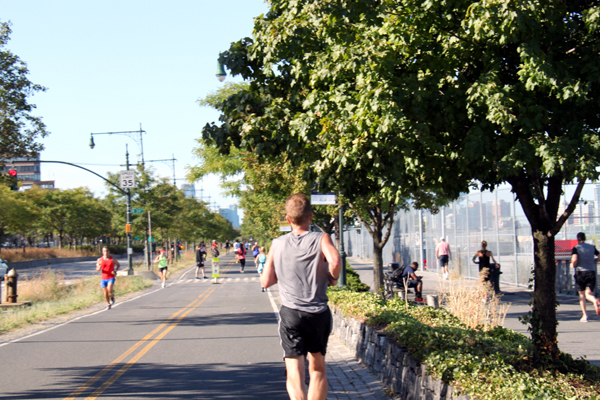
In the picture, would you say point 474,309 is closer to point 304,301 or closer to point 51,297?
point 304,301

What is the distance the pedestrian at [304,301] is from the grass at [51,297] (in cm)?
979

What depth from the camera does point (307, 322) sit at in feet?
15.1

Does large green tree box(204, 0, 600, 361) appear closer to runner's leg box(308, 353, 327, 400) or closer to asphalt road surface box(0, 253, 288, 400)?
runner's leg box(308, 353, 327, 400)

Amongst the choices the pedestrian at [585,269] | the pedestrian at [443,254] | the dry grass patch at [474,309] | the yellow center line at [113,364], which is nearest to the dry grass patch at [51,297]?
the yellow center line at [113,364]

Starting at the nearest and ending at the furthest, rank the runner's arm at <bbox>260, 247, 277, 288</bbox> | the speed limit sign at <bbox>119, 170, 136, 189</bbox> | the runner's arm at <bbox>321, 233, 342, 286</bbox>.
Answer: the runner's arm at <bbox>321, 233, 342, 286</bbox> < the runner's arm at <bbox>260, 247, 277, 288</bbox> < the speed limit sign at <bbox>119, 170, 136, 189</bbox>

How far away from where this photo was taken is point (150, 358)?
352 inches

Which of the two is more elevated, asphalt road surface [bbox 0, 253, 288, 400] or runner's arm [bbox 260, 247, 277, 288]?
runner's arm [bbox 260, 247, 277, 288]

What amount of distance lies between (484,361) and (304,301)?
1.93 metres

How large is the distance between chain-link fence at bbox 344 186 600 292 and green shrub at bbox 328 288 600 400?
25.5 ft

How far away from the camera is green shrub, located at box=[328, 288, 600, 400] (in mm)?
4582

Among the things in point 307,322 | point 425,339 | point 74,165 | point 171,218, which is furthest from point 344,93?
point 171,218

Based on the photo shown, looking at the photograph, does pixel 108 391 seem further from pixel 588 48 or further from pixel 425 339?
pixel 588 48

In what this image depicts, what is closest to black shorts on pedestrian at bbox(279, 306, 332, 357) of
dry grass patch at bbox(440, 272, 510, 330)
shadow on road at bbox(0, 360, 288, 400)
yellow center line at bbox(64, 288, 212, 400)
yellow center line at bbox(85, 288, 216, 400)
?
Answer: shadow on road at bbox(0, 360, 288, 400)

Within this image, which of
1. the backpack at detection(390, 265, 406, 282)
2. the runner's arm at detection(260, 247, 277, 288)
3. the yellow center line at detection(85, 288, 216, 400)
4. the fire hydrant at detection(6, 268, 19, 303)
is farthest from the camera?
the fire hydrant at detection(6, 268, 19, 303)
